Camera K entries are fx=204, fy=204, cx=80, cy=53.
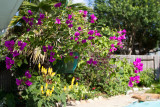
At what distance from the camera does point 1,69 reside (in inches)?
288

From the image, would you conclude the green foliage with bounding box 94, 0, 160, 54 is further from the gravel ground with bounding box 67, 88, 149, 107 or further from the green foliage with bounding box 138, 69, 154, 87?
the gravel ground with bounding box 67, 88, 149, 107

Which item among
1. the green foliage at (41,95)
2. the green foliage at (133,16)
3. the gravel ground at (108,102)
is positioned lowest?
the gravel ground at (108,102)

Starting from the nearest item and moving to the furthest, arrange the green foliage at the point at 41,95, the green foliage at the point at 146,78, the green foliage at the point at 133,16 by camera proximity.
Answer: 1. the green foliage at the point at 41,95
2. the green foliage at the point at 146,78
3. the green foliage at the point at 133,16

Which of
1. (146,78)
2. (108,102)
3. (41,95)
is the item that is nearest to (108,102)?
(108,102)

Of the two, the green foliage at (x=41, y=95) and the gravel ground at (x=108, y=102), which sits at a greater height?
the green foliage at (x=41, y=95)

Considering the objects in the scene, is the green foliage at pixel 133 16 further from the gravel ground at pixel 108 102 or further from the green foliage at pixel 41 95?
the green foliage at pixel 41 95

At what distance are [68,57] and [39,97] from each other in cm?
187

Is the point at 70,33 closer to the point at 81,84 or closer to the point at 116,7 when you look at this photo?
the point at 81,84

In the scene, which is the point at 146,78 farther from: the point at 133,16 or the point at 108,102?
the point at 133,16

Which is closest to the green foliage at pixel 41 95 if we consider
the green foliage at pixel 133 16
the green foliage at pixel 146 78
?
the green foliage at pixel 146 78

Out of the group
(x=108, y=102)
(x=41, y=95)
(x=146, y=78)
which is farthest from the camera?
(x=146, y=78)

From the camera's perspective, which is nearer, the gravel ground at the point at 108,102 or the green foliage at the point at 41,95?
Result: the green foliage at the point at 41,95

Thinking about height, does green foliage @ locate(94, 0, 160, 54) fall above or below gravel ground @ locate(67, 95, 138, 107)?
above

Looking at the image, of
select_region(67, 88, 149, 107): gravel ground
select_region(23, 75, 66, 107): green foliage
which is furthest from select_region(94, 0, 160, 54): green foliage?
select_region(23, 75, 66, 107): green foliage
